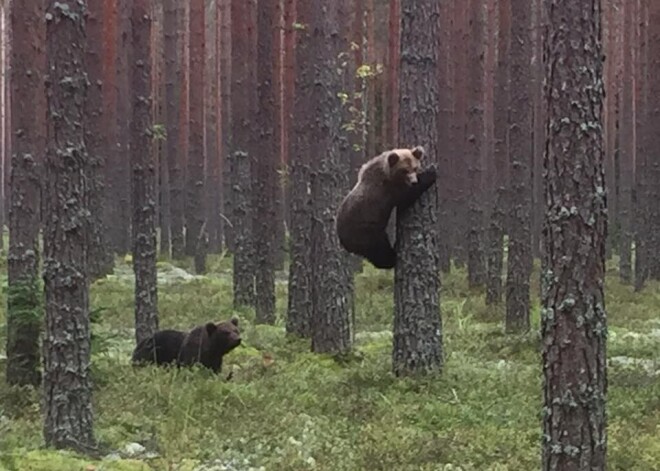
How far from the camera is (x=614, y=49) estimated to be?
40.4 meters

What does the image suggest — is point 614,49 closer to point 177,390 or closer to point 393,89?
point 393,89

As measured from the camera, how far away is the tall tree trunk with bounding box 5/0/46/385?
11.0 meters

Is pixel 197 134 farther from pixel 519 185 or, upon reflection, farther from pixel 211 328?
pixel 211 328

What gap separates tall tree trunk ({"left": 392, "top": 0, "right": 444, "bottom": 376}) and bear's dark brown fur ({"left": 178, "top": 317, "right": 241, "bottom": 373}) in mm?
2250

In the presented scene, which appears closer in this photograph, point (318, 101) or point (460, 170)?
point (318, 101)

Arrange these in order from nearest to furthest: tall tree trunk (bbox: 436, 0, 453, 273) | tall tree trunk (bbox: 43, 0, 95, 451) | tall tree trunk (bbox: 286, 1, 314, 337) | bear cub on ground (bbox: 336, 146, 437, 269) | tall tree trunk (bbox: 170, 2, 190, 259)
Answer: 1. tall tree trunk (bbox: 43, 0, 95, 451)
2. bear cub on ground (bbox: 336, 146, 437, 269)
3. tall tree trunk (bbox: 286, 1, 314, 337)
4. tall tree trunk (bbox: 436, 0, 453, 273)
5. tall tree trunk (bbox: 170, 2, 190, 259)

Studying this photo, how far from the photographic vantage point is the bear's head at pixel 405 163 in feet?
34.3

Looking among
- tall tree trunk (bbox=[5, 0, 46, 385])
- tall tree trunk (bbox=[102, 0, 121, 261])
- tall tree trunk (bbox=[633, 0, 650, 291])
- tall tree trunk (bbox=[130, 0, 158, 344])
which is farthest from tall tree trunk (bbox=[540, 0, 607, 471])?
tall tree trunk (bbox=[102, 0, 121, 261])

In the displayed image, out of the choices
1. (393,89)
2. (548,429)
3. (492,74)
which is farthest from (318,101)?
(492,74)

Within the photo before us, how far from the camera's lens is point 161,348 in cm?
1255

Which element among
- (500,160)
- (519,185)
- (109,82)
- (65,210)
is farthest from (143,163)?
(109,82)

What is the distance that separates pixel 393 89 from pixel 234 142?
1064cm

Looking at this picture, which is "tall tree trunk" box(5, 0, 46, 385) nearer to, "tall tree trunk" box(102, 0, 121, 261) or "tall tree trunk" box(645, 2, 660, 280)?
"tall tree trunk" box(102, 0, 121, 261)

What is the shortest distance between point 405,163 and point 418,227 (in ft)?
3.16
